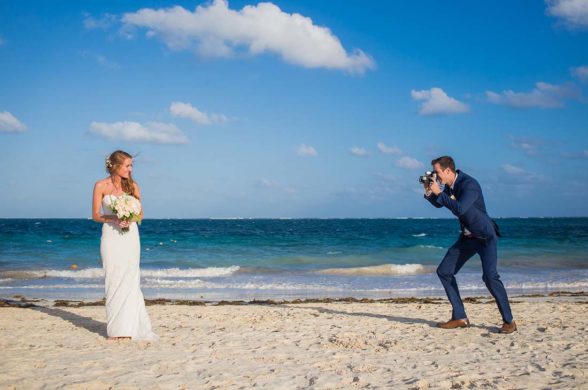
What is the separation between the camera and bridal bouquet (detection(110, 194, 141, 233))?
6504 millimetres

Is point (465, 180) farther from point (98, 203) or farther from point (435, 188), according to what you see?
point (98, 203)

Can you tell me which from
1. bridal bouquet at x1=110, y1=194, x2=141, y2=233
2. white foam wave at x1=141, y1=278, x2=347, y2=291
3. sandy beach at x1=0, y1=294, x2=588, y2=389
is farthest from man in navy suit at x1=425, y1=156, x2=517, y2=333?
white foam wave at x1=141, y1=278, x2=347, y2=291

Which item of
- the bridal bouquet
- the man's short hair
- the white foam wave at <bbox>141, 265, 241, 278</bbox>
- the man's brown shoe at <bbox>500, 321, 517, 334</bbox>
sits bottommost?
the white foam wave at <bbox>141, 265, 241, 278</bbox>

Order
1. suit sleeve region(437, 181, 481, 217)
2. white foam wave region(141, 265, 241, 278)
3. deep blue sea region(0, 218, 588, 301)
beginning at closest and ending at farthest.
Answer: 1. suit sleeve region(437, 181, 481, 217)
2. deep blue sea region(0, 218, 588, 301)
3. white foam wave region(141, 265, 241, 278)

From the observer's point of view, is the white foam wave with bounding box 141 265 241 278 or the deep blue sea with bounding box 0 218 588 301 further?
the white foam wave with bounding box 141 265 241 278

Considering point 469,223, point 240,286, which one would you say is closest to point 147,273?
point 240,286

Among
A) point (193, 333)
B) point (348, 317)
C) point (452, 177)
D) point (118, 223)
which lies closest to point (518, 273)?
point (348, 317)

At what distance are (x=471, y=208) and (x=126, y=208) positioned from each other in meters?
4.44

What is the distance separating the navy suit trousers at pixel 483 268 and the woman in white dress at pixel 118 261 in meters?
4.18

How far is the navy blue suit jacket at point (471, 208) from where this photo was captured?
6684 mm

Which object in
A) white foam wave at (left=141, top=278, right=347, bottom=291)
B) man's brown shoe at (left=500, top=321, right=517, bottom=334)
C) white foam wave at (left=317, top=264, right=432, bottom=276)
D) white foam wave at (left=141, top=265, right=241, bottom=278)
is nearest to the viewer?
man's brown shoe at (left=500, top=321, right=517, bottom=334)

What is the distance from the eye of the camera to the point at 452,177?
701cm

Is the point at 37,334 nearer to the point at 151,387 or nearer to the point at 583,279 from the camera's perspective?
the point at 151,387

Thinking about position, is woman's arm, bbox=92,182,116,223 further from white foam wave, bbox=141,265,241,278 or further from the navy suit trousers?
white foam wave, bbox=141,265,241,278
